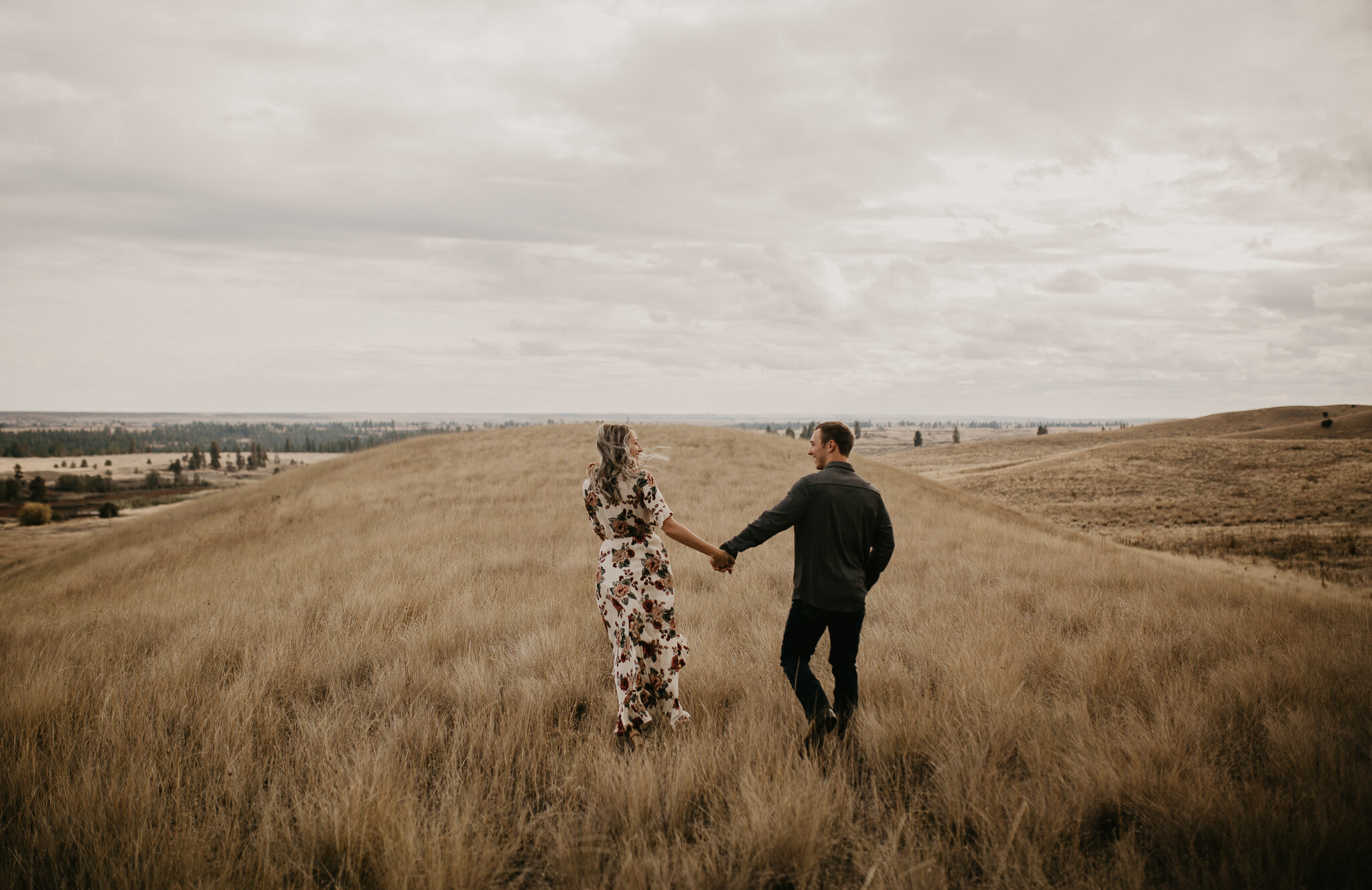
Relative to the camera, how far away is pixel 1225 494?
33.5 meters

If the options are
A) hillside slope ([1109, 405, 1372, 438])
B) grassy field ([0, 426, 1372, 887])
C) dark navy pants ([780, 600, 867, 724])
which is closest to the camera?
grassy field ([0, 426, 1372, 887])

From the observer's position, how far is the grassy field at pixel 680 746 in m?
2.99

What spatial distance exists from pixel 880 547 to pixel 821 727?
4.59ft

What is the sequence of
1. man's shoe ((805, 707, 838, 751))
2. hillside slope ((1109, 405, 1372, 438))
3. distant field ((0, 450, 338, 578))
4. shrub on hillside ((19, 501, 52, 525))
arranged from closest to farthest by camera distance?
man's shoe ((805, 707, 838, 751)) < distant field ((0, 450, 338, 578)) < hillside slope ((1109, 405, 1372, 438)) < shrub on hillside ((19, 501, 52, 525))

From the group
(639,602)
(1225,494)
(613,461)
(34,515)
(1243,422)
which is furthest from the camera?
(34,515)

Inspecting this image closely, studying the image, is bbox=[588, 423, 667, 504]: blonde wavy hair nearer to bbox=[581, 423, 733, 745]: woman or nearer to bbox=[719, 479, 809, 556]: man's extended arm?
bbox=[581, 423, 733, 745]: woman

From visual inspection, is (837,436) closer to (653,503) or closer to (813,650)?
(653,503)

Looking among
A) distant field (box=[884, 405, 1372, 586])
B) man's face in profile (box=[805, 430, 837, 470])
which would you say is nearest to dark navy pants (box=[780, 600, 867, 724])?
man's face in profile (box=[805, 430, 837, 470])

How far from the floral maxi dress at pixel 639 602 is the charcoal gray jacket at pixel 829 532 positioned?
757 mm

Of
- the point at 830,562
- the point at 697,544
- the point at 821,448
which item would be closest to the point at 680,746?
the point at 697,544

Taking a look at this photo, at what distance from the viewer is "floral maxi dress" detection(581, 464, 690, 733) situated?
171 inches

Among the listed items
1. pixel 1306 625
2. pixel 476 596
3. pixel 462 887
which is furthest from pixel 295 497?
pixel 1306 625

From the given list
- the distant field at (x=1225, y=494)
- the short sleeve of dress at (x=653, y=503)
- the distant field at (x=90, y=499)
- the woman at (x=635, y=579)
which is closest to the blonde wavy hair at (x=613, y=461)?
the woman at (x=635, y=579)

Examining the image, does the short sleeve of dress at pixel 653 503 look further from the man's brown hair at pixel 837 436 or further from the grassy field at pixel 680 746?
the grassy field at pixel 680 746
